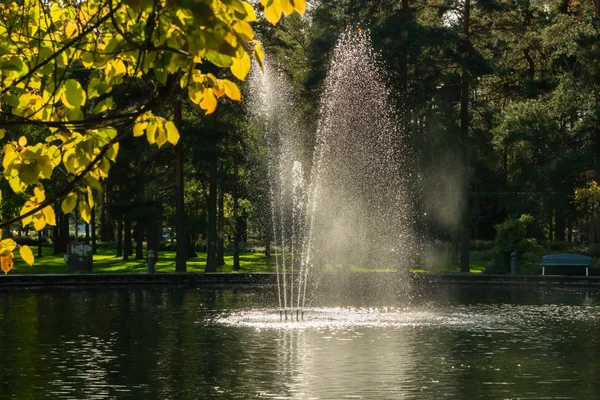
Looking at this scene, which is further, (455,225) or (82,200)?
(455,225)

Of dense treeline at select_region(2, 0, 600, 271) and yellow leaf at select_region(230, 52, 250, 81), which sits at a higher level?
dense treeline at select_region(2, 0, 600, 271)

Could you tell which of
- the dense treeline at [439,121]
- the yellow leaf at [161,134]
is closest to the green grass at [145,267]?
the dense treeline at [439,121]

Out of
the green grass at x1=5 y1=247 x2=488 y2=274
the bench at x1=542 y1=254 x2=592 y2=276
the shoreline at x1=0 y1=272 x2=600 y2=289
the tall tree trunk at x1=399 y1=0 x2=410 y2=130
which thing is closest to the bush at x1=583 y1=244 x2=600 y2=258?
the green grass at x1=5 y1=247 x2=488 y2=274

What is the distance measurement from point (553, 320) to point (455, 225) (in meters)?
24.9

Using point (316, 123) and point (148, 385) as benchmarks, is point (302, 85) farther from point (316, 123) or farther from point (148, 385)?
point (148, 385)

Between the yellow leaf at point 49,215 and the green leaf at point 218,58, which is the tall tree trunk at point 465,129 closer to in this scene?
the yellow leaf at point 49,215

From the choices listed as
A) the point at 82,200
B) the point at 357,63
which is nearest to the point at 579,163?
the point at 357,63

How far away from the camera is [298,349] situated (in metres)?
19.0

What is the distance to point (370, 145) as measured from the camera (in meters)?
43.8

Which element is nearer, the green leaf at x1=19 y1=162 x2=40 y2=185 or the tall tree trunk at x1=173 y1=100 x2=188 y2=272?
the green leaf at x1=19 y1=162 x2=40 y2=185

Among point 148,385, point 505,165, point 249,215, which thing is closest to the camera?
point 148,385

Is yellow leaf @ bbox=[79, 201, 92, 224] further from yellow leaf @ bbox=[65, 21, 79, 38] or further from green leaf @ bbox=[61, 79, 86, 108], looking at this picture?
yellow leaf @ bbox=[65, 21, 79, 38]

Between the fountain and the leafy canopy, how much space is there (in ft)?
120

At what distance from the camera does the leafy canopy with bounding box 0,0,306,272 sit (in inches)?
148
